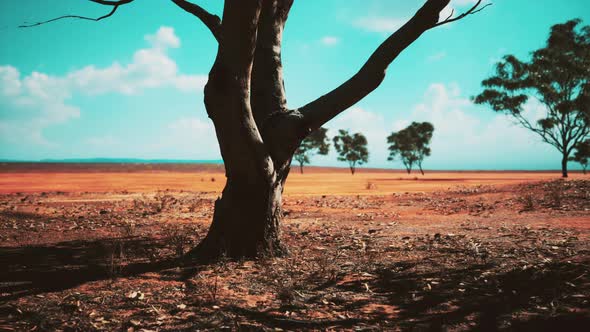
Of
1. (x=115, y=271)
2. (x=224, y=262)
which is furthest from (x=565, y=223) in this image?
(x=115, y=271)

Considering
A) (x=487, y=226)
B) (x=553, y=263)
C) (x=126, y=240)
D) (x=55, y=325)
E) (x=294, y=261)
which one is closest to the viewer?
(x=55, y=325)

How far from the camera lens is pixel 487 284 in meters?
4.51

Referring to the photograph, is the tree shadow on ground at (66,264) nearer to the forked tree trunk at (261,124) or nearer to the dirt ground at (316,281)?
the dirt ground at (316,281)

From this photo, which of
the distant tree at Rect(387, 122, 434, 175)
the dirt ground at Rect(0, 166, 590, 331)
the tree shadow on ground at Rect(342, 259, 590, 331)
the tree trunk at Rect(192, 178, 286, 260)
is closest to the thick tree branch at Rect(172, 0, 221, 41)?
the tree trunk at Rect(192, 178, 286, 260)

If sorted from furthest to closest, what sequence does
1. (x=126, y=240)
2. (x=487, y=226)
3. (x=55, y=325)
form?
(x=487, y=226) → (x=126, y=240) → (x=55, y=325)

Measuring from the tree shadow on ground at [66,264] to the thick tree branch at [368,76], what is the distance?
3.19 meters

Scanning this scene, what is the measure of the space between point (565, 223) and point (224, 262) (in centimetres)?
832

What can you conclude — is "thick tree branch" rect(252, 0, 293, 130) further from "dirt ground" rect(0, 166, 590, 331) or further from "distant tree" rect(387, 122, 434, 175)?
"distant tree" rect(387, 122, 434, 175)

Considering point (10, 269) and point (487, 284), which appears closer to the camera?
point (487, 284)

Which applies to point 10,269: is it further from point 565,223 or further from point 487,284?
point 565,223

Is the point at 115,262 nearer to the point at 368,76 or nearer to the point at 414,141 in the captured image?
the point at 368,76

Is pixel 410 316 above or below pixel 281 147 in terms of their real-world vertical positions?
below

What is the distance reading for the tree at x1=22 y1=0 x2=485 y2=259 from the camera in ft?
16.4

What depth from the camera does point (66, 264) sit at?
546cm
